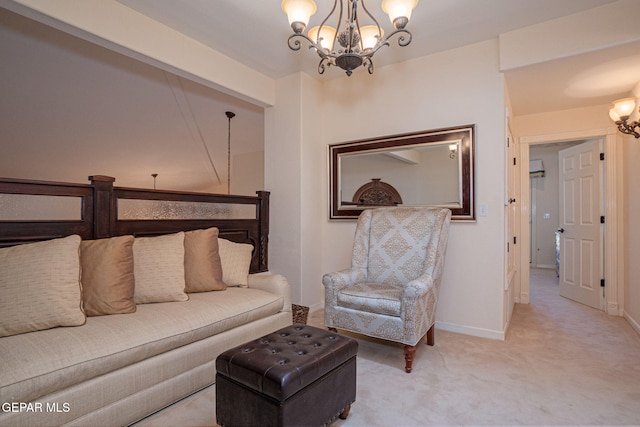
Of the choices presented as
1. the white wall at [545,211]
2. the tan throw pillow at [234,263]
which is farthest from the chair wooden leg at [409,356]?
the white wall at [545,211]

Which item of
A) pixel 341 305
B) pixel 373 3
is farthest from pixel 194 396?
pixel 373 3

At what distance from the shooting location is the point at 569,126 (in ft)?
12.0

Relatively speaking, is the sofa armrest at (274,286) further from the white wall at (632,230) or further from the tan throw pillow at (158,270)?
the white wall at (632,230)

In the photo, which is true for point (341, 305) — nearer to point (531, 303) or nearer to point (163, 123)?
point (531, 303)

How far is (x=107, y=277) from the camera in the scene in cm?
187

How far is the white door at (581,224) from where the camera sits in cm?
367

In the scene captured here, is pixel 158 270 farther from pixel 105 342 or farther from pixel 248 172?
pixel 248 172

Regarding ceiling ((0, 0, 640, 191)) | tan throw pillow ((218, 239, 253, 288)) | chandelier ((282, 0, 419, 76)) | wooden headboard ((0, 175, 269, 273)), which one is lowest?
tan throw pillow ((218, 239, 253, 288))

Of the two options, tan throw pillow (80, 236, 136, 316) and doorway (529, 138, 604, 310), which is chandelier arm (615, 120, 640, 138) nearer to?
doorway (529, 138, 604, 310)

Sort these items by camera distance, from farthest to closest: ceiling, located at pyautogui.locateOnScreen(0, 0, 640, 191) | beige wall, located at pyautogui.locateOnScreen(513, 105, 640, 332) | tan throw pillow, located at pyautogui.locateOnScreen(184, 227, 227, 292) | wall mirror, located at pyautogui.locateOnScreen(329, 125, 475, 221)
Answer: beige wall, located at pyautogui.locateOnScreen(513, 105, 640, 332)
wall mirror, located at pyautogui.locateOnScreen(329, 125, 475, 221)
ceiling, located at pyautogui.locateOnScreen(0, 0, 640, 191)
tan throw pillow, located at pyautogui.locateOnScreen(184, 227, 227, 292)

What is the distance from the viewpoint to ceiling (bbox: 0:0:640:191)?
244 centimetres

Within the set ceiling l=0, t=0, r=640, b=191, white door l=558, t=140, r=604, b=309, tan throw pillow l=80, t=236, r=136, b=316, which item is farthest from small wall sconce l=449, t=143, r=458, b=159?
tan throw pillow l=80, t=236, r=136, b=316

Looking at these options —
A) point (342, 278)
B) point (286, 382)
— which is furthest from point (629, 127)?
point (286, 382)

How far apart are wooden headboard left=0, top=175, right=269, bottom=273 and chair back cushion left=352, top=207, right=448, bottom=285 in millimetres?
1271
